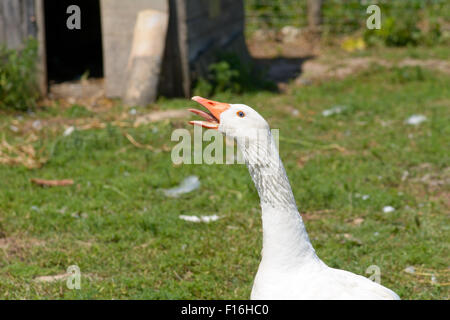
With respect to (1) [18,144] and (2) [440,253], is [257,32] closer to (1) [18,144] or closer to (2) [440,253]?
(1) [18,144]

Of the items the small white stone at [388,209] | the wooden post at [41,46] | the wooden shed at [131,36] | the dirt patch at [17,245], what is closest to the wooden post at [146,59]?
the wooden shed at [131,36]

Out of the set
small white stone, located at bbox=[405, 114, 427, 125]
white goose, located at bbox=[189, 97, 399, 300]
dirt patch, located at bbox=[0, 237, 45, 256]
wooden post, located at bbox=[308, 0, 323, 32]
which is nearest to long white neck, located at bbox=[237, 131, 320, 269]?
white goose, located at bbox=[189, 97, 399, 300]

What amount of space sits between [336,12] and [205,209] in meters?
10.5

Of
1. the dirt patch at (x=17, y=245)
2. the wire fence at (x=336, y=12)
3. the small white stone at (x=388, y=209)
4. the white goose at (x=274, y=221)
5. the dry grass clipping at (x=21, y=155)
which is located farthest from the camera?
the wire fence at (x=336, y=12)

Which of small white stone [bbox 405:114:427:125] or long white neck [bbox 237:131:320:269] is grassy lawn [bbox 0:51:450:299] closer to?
small white stone [bbox 405:114:427:125]

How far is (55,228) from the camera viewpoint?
5500 mm

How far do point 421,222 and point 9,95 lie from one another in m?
5.73

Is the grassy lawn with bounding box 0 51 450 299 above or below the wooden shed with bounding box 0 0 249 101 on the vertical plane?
below

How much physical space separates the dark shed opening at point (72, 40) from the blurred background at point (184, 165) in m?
0.03

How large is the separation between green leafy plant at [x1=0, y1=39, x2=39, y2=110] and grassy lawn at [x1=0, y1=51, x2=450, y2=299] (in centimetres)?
26

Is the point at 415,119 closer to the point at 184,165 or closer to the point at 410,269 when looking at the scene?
the point at 184,165

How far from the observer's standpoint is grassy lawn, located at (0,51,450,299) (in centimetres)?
473

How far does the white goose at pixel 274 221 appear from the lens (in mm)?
2965

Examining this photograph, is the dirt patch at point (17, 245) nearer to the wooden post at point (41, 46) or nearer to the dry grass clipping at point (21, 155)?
the dry grass clipping at point (21, 155)
